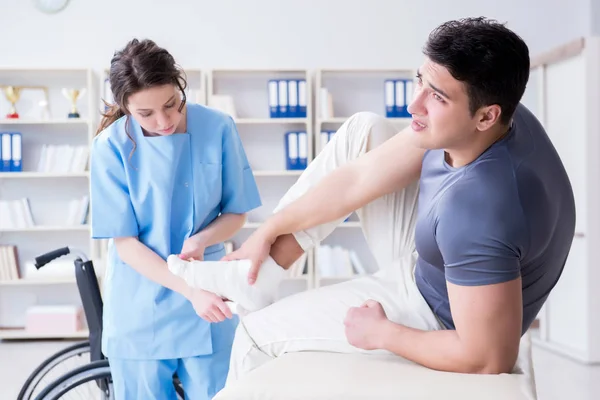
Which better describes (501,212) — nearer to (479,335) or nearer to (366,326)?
(479,335)

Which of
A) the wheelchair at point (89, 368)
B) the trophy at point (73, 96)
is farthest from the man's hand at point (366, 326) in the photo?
the trophy at point (73, 96)

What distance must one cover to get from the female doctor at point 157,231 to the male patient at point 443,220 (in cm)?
44

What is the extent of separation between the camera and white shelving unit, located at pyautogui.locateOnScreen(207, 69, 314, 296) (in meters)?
4.82

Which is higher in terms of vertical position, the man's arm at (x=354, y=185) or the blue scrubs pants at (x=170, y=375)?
the man's arm at (x=354, y=185)

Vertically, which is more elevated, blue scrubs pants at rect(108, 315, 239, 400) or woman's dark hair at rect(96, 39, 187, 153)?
woman's dark hair at rect(96, 39, 187, 153)

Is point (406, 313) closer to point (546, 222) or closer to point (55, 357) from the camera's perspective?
point (546, 222)

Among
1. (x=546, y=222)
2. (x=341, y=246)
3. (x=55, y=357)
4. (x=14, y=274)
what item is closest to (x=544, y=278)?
(x=546, y=222)

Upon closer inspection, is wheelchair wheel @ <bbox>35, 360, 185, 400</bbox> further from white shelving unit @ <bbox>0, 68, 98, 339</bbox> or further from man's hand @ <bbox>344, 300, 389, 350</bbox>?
white shelving unit @ <bbox>0, 68, 98, 339</bbox>

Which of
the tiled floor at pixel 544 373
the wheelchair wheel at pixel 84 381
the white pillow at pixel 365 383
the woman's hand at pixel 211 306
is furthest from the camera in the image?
the tiled floor at pixel 544 373

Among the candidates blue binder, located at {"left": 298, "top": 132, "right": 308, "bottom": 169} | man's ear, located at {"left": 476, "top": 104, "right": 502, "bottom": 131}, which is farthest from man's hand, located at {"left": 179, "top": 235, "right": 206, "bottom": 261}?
blue binder, located at {"left": 298, "top": 132, "right": 308, "bottom": 169}

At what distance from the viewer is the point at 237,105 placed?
191 inches

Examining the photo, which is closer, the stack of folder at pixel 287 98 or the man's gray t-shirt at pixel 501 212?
the man's gray t-shirt at pixel 501 212

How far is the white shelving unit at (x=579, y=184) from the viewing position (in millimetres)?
3561

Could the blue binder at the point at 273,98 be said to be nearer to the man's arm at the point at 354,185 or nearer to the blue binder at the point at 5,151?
the blue binder at the point at 5,151
